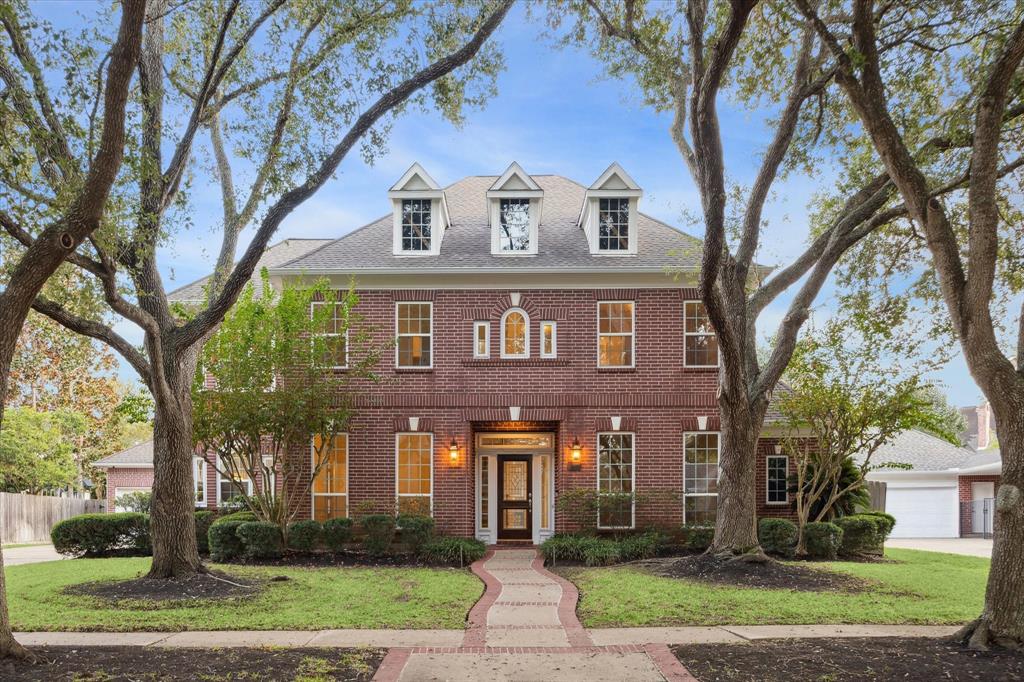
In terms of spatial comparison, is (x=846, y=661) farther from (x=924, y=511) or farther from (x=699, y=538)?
(x=924, y=511)

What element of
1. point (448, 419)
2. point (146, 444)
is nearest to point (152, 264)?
point (448, 419)

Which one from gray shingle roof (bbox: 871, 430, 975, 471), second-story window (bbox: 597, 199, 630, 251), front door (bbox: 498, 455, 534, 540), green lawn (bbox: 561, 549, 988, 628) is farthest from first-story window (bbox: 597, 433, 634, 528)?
gray shingle roof (bbox: 871, 430, 975, 471)

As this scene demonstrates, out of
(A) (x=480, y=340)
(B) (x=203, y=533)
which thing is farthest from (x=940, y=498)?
(B) (x=203, y=533)

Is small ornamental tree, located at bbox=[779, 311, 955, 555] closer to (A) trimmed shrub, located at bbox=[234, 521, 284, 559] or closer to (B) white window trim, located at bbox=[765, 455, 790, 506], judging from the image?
(B) white window trim, located at bbox=[765, 455, 790, 506]

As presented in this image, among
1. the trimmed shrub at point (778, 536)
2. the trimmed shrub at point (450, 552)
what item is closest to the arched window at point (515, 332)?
the trimmed shrub at point (450, 552)

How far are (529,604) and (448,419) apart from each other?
723cm

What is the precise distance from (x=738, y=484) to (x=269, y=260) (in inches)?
565

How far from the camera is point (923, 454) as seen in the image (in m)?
29.8

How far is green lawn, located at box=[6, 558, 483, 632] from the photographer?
29.8 feet

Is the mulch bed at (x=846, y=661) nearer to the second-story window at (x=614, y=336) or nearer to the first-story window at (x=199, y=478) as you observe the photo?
the second-story window at (x=614, y=336)

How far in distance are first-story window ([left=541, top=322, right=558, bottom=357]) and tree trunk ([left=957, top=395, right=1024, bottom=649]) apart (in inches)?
407

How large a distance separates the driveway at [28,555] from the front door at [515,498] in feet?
33.2

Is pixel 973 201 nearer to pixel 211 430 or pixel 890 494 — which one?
pixel 211 430

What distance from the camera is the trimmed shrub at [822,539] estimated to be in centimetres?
1585
